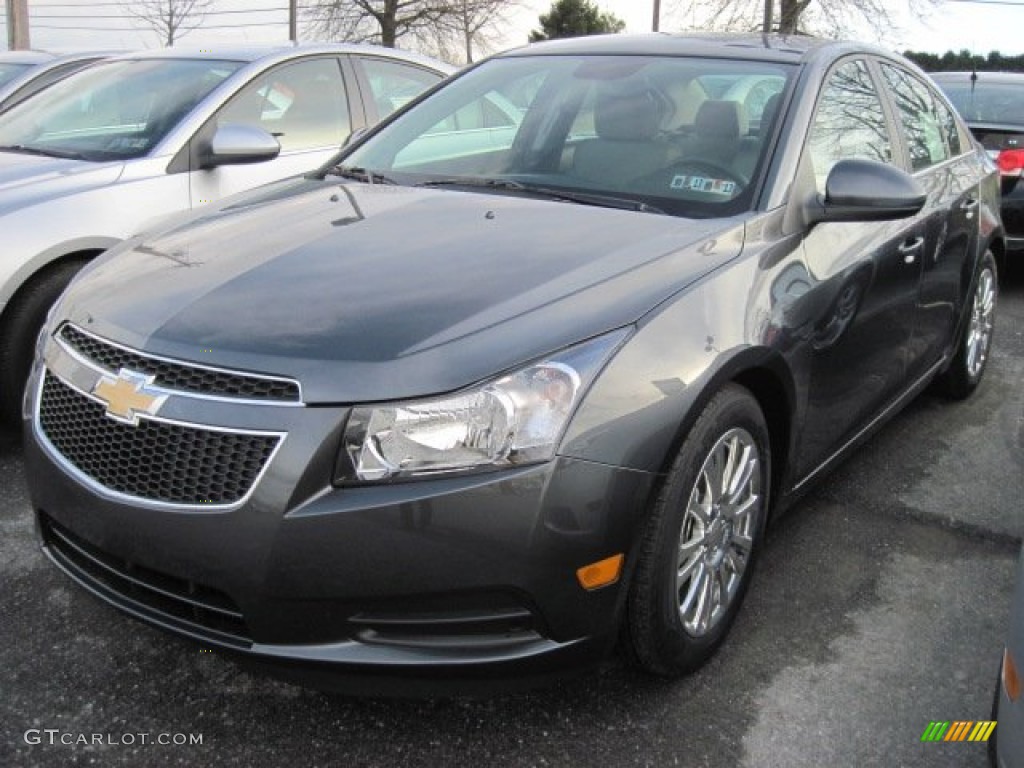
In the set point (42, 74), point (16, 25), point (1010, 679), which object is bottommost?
point (1010, 679)

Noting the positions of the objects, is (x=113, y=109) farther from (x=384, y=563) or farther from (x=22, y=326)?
(x=384, y=563)

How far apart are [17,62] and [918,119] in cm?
746

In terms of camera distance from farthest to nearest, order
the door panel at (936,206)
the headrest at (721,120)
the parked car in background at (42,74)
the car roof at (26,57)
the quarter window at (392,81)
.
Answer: the car roof at (26,57)
the parked car in background at (42,74)
the quarter window at (392,81)
the door panel at (936,206)
the headrest at (721,120)

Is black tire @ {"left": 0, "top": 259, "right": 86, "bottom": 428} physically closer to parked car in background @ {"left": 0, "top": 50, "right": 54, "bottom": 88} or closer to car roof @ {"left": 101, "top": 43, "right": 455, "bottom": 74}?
car roof @ {"left": 101, "top": 43, "right": 455, "bottom": 74}

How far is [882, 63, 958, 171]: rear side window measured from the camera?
381cm

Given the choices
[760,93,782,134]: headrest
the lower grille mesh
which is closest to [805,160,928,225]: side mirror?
[760,93,782,134]: headrest

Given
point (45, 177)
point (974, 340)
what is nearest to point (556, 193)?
point (45, 177)

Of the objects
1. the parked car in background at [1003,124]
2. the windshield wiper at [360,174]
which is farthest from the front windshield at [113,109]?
the parked car in background at [1003,124]

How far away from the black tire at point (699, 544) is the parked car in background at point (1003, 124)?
4.88 meters

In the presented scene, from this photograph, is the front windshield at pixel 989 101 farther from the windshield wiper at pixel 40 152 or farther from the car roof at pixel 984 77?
the windshield wiper at pixel 40 152

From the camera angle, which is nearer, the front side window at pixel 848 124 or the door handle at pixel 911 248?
the front side window at pixel 848 124

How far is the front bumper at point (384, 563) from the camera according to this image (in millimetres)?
1953

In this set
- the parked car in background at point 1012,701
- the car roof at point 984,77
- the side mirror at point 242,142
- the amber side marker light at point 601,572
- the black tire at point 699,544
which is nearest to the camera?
the parked car in background at point 1012,701

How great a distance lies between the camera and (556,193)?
3016mm
